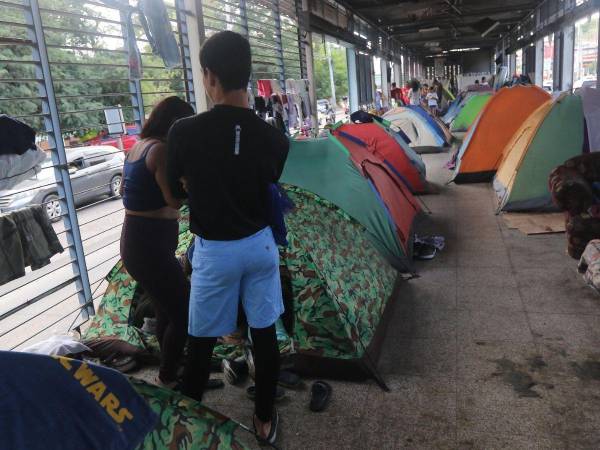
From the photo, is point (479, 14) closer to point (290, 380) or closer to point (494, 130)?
point (494, 130)

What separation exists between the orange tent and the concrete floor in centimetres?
350

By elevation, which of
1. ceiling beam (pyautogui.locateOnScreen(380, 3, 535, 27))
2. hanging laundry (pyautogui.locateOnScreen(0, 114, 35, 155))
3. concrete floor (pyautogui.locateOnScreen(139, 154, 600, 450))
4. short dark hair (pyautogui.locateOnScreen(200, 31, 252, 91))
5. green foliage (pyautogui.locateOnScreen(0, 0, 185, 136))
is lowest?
concrete floor (pyautogui.locateOnScreen(139, 154, 600, 450))

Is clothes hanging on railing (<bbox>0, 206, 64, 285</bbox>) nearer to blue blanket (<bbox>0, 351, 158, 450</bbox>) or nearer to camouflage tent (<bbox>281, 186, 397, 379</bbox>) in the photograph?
camouflage tent (<bbox>281, 186, 397, 379</bbox>)

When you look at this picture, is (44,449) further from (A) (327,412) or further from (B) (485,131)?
(B) (485,131)

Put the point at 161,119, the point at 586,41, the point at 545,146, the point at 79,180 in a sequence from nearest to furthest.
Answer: the point at 161,119, the point at 545,146, the point at 79,180, the point at 586,41

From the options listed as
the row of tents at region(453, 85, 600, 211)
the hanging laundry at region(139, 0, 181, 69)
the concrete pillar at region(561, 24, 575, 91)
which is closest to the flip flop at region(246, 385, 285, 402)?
the hanging laundry at region(139, 0, 181, 69)

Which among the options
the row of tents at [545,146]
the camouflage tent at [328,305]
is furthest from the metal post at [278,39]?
the camouflage tent at [328,305]

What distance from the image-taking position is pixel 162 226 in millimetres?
2182

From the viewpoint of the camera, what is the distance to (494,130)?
23.6 feet

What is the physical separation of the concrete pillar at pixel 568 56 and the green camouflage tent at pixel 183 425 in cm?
1174

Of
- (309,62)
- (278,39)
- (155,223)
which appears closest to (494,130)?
(309,62)

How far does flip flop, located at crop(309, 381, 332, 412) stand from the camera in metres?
2.42

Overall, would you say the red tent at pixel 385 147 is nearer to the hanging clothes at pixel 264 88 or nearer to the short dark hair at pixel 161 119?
the hanging clothes at pixel 264 88

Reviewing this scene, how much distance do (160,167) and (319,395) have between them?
4.20ft
